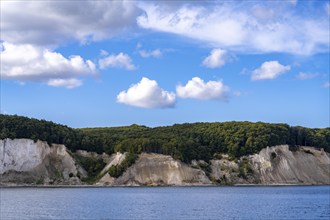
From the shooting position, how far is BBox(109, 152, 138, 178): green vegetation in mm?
147875

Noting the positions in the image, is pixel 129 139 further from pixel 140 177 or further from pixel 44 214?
pixel 44 214

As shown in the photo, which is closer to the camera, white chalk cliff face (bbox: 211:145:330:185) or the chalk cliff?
the chalk cliff

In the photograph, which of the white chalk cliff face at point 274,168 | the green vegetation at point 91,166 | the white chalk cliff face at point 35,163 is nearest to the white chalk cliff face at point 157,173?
the green vegetation at point 91,166

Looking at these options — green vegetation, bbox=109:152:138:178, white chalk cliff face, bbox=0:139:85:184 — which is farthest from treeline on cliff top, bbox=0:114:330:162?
green vegetation, bbox=109:152:138:178

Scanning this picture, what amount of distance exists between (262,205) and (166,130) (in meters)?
109

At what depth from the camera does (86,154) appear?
159 meters

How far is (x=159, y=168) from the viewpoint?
5960 inches

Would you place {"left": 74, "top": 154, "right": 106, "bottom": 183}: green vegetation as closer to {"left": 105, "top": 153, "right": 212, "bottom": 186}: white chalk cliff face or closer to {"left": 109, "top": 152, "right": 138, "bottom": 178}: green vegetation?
{"left": 109, "top": 152, "right": 138, "bottom": 178}: green vegetation

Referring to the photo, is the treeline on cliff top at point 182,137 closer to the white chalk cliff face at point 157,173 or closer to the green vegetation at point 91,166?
the white chalk cliff face at point 157,173

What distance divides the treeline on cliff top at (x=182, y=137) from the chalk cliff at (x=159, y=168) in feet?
6.99

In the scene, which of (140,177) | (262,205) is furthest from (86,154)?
(262,205)

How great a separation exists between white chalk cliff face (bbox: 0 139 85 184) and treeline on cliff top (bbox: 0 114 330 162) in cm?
256

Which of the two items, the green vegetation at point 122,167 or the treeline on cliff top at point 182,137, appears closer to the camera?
the green vegetation at point 122,167

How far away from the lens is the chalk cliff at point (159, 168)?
14335 cm
